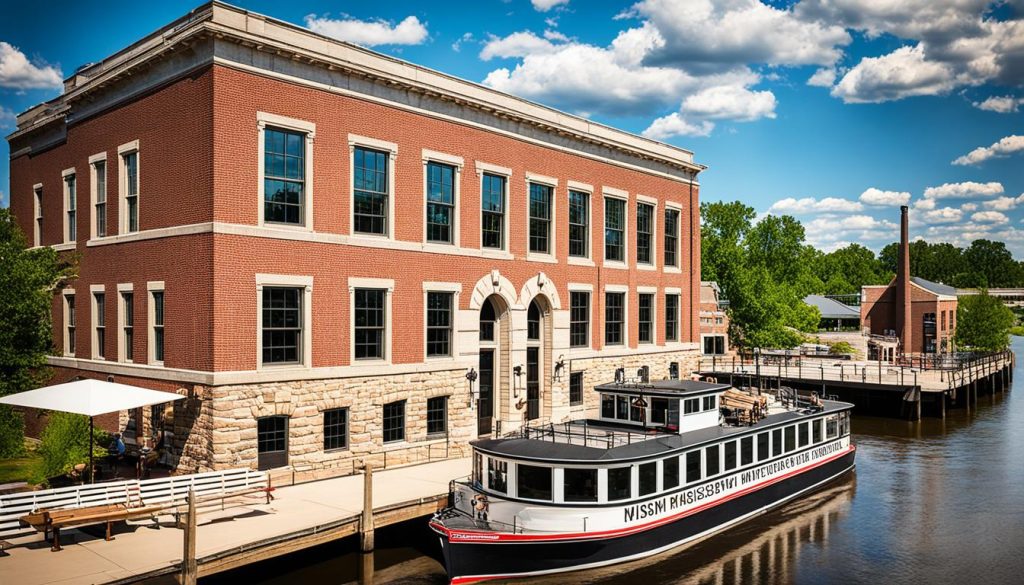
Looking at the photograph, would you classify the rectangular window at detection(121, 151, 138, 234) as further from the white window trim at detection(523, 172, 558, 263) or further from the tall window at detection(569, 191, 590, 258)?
the tall window at detection(569, 191, 590, 258)

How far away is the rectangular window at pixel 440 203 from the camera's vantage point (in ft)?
101

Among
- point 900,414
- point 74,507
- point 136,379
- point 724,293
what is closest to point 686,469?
point 74,507

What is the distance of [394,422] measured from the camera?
28.8 meters

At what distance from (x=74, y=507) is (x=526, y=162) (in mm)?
22569

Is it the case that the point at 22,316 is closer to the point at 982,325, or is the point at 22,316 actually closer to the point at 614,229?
the point at 614,229

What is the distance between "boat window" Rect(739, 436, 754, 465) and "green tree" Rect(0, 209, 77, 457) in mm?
23511

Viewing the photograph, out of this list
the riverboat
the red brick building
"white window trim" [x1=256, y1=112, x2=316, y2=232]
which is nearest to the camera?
the riverboat

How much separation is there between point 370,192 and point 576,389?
1511 centimetres

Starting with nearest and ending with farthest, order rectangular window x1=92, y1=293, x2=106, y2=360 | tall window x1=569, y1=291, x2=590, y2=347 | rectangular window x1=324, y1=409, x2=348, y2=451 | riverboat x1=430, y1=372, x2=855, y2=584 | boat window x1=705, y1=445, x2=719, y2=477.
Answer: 1. riverboat x1=430, y1=372, x2=855, y2=584
2. boat window x1=705, y1=445, x2=719, y2=477
3. rectangular window x1=324, y1=409, x2=348, y2=451
4. rectangular window x1=92, y1=293, x2=106, y2=360
5. tall window x1=569, y1=291, x2=590, y2=347

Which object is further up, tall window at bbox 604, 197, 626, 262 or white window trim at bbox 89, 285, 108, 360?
tall window at bbox 604, 197, 626, 262

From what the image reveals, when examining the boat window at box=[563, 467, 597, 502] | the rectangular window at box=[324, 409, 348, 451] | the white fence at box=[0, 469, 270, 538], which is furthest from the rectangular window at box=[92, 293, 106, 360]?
the boat window at box=[563, 467, 597, 502]

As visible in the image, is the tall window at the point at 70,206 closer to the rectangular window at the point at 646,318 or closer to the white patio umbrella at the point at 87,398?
the white patio umbrella at the point at 87,398

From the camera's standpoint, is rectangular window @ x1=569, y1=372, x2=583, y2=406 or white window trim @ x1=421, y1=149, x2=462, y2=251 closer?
white window trim @ x1=421, y1=149, x2=462, y2=251

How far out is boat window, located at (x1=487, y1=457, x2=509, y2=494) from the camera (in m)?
21.1
